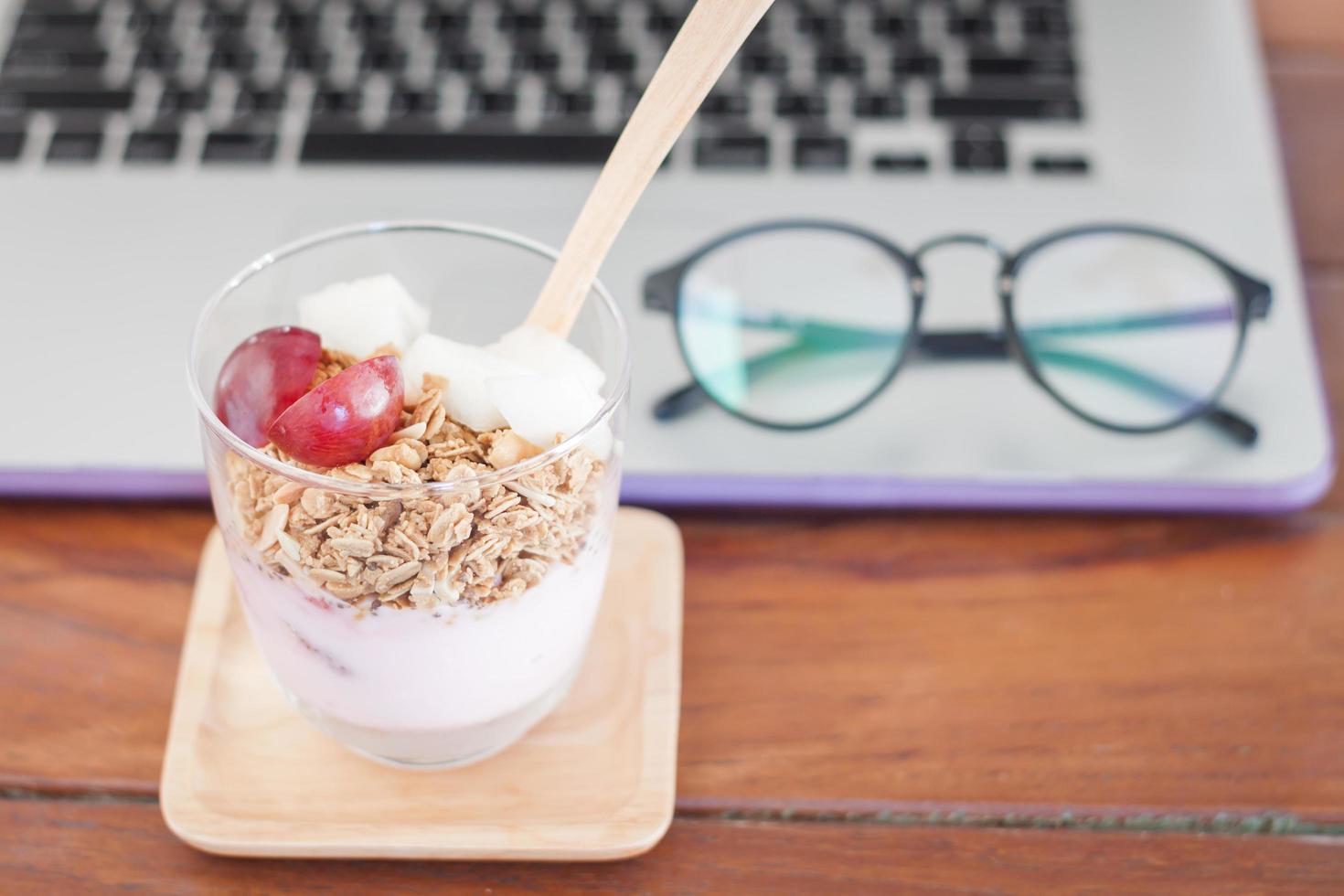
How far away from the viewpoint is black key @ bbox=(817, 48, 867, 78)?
0.67 m

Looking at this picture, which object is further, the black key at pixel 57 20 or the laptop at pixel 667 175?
the black key at pixel 57 20

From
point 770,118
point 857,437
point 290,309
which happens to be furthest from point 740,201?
point 290,309

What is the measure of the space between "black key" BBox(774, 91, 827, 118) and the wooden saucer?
11.8 inches

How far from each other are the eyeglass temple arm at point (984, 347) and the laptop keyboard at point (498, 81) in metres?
0.09

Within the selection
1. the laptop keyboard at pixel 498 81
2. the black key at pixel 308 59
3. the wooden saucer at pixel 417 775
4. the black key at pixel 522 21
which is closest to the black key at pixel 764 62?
the laptop keyboard at pixel 498 81

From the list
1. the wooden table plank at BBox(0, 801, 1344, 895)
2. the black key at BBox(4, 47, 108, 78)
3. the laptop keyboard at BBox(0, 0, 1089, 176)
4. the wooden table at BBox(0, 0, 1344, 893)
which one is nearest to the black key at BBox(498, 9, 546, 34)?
the laptop keyboard at BBox(0, 0, 1089, 176)

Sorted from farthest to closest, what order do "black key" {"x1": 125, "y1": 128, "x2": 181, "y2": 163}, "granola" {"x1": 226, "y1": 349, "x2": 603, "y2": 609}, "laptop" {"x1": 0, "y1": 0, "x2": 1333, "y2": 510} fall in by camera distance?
"black key" {"x1": 125, "y1": 128, "x2": 181, "y2": 163}
"laptop" {"x1": 0, "y1": 0, "x2": 1333, "y2": 510}
"granola" {"x1": 226, "y1": 349, "x2": 603, "y2": 609}

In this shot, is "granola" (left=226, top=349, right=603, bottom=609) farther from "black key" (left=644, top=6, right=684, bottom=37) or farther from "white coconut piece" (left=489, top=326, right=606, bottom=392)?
"black key" (left=644, top=6, right=684, bottom=37)

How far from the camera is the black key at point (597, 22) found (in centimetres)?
69

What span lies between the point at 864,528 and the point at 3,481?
1.13ft

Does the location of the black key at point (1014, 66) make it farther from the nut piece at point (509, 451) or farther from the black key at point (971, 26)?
the nut piece at point (509, 451)

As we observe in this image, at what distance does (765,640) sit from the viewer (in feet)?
1.58

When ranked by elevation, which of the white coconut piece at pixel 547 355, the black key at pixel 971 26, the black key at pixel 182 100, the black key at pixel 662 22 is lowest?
the black key at pixel 182 100

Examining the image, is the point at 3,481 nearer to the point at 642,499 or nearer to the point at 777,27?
the point at 642,499
